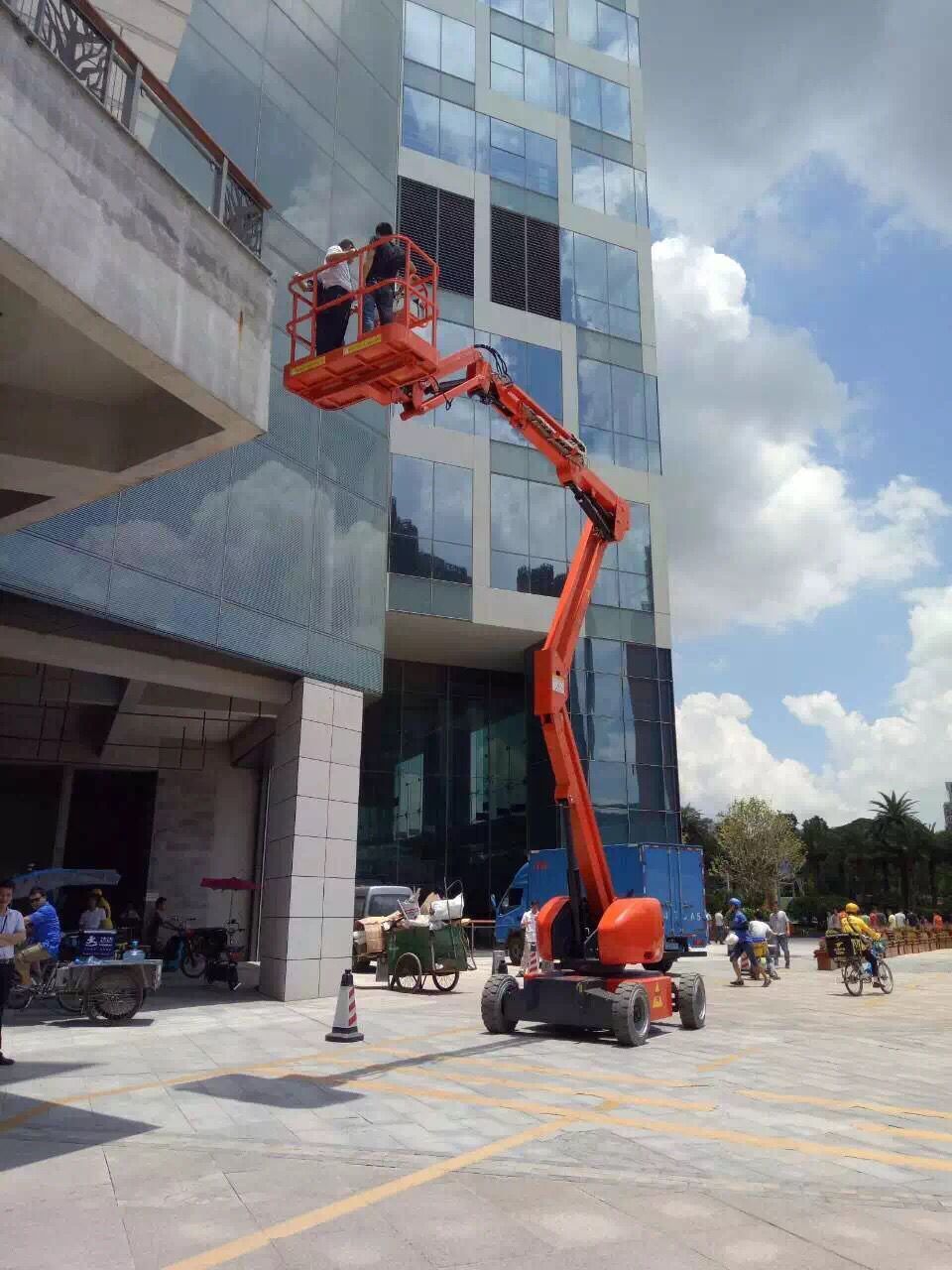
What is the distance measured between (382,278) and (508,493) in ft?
77.8

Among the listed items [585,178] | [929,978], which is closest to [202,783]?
[929,978]

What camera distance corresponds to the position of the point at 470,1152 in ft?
21.7

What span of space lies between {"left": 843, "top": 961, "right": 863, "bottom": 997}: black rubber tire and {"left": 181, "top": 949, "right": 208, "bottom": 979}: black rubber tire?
1516 cm

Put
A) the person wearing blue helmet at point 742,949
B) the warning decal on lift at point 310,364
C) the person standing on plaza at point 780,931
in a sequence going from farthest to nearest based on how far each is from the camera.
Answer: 1. the person standing on plaza at point 780,931
2. the person wearing blue helmet at point 742,949
3. the warning decal on lift at point 310,364

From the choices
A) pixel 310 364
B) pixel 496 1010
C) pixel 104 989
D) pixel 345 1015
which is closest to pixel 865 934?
pixel 496 1010

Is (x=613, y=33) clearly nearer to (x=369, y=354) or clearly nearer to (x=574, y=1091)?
(x=369, y=354)

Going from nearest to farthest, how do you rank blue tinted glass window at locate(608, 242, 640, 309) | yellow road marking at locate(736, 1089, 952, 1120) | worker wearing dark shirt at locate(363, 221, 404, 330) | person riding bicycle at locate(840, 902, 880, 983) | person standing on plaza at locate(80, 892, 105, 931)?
yellow road marking at locate(736, 1089, 952, 1120) < worker wearing dark shirt at locate(363, 221, 404, 330) < person standing on plaza at locate(80, 892, 105, 931) < person riding bicycle at locate(840, 902, 880, 983) < blue tinted glass window at locate(608, 242, 640, 309)

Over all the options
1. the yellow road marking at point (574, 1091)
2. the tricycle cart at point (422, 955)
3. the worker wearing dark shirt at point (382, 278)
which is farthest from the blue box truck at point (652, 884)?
the worker wearing dark shirt at point (382, 278)

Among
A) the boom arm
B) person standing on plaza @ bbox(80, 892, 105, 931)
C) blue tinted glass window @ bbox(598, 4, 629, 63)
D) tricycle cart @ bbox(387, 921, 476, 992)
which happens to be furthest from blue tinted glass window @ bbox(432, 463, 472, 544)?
blue tinted glass window @ bbox(598, 4, 629, 63)

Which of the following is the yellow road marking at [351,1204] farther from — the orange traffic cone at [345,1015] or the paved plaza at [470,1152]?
the orange traffic cone at [345,1015]

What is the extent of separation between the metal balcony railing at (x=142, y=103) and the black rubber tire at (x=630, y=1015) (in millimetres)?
10087

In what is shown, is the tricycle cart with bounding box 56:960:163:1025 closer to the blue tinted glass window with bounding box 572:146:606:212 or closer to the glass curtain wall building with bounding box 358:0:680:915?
the glass curtain wall building with bounding box 358:0:680:915

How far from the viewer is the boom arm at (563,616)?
Result: 12.7 metres

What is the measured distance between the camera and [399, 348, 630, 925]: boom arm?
41.6 feet
